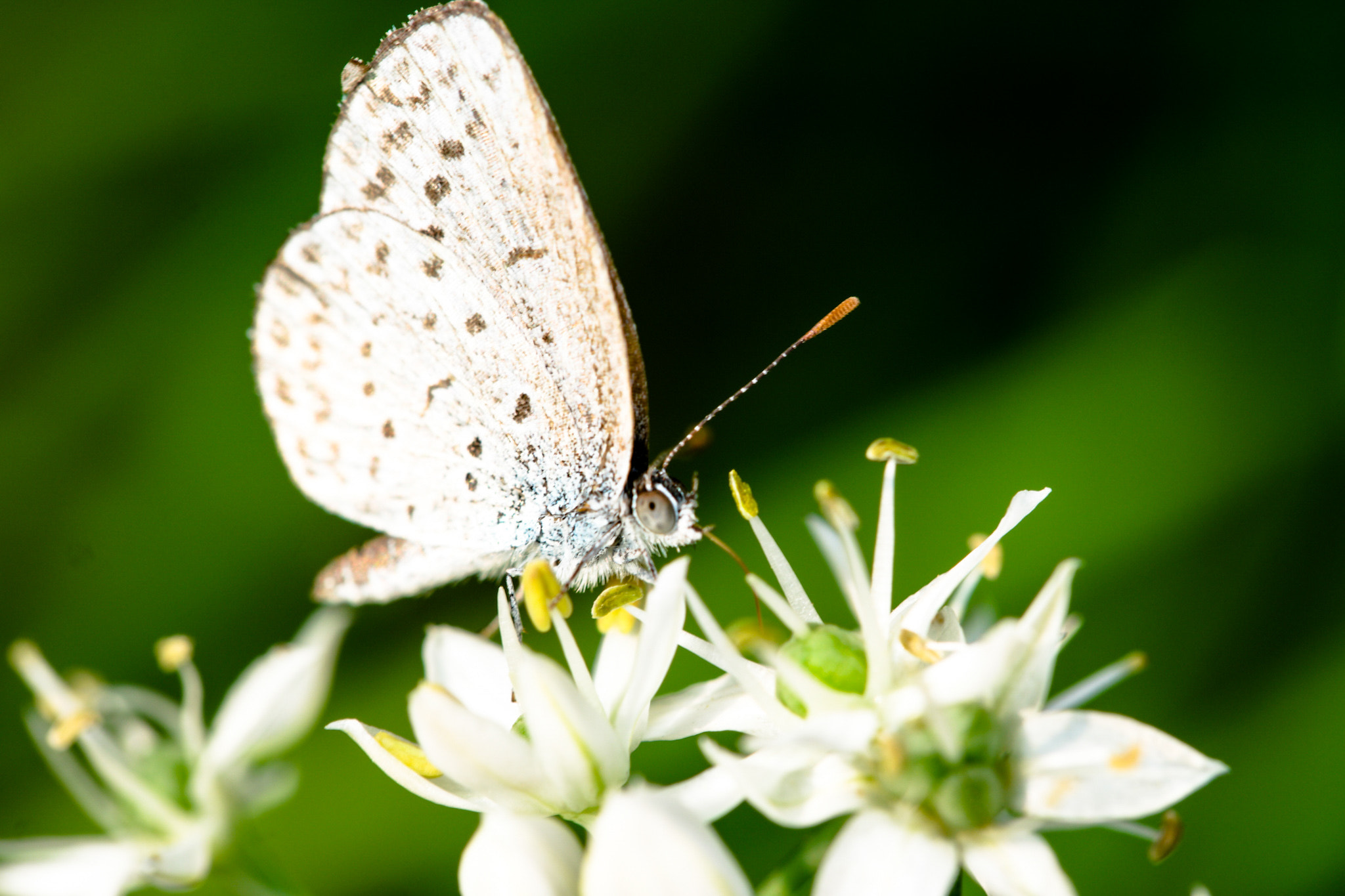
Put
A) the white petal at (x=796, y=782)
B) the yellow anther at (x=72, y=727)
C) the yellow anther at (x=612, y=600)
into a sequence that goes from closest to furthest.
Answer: the white petal at (x=796, y=782), the yellow anther at (x=612, y=600), the yellow anther at (x=72, y=727)

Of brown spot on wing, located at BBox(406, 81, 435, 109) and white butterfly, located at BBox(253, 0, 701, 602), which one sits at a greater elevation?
brown spot on wing, located at BBox(406, 81, 435, 109)

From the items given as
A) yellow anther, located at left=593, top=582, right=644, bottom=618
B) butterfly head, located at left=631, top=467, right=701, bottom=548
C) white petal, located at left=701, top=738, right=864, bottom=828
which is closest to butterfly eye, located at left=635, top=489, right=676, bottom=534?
butterfly head, located at left=631, top=467, right=701, bottom=548

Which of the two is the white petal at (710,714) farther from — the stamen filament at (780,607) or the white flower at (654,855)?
the white flower at (654,855)

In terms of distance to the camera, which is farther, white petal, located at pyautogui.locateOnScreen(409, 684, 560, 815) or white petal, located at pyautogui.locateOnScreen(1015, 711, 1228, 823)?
white petal, located at pyautogui.locateOnScreen(409, 684, 560, 815)

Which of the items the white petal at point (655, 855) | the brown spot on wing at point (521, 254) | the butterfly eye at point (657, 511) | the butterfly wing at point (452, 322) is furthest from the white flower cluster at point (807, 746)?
the brown spot on wing at point (521, 254)

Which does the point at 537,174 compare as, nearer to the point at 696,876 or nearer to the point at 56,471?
the point at 696,876

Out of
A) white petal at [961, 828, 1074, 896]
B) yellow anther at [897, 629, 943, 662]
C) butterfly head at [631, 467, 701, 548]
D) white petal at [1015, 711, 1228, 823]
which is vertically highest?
butterfly head at [631, 467, 701, 548]

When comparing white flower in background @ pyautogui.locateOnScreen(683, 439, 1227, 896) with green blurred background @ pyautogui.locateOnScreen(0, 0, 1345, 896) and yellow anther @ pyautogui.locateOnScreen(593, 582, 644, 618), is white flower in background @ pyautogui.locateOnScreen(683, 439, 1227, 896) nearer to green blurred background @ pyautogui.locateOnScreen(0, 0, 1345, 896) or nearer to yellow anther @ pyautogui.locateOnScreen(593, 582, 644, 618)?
yellow anther @ pyautogui.locateOnScreen(593, 582, 644, 618)

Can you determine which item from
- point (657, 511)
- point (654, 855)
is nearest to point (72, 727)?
point (657, 511)
